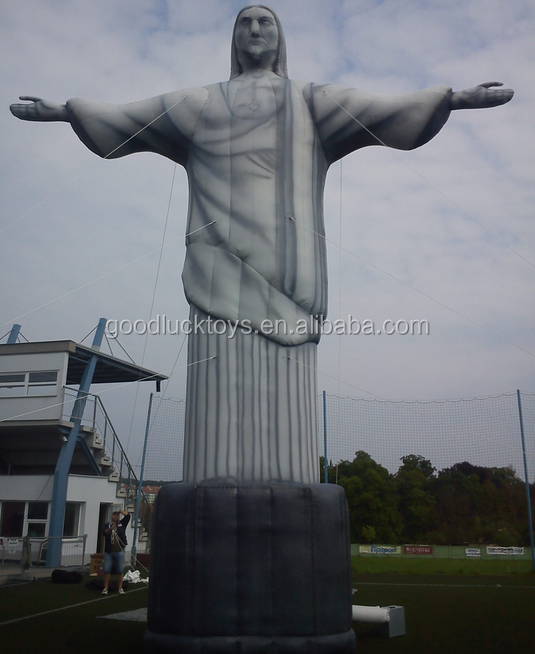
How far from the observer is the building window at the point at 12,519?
50.6ft

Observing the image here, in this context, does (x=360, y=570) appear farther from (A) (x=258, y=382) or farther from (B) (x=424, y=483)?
(A) (x=258, y=382)

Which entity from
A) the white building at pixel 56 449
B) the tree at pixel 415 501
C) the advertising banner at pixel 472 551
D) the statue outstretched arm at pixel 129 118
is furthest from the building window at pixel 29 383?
the advertising banner at pixel 472 551

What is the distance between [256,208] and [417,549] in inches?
598

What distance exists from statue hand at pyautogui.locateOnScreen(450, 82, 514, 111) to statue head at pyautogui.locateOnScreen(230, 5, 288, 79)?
1.83 m

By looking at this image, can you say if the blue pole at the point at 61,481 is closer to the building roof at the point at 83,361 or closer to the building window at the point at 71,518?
the building roof at the point at 83,361

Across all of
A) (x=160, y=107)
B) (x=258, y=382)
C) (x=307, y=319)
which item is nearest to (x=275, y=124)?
(x=160, y=107)

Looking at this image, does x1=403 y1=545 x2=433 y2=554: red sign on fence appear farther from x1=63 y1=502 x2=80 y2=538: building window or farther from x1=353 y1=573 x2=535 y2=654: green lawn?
x1=63 y1=502 x2=80 y2=538: building window

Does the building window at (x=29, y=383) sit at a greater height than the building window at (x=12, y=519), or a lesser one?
greater

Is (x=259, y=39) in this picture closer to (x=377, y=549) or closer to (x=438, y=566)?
(x=438, y=566)

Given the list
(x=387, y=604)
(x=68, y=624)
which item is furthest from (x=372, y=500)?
(x=68, y=624)

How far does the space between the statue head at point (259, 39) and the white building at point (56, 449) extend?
953cm

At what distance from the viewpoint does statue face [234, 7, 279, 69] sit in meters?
6.24

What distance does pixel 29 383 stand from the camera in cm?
1555

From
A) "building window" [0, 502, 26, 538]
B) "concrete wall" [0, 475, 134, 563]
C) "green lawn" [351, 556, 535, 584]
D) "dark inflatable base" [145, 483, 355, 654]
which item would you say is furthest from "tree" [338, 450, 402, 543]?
"dark inflatable base" [145, 483, 355, 654]
